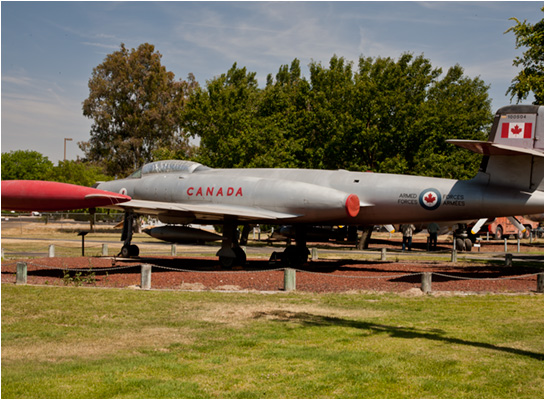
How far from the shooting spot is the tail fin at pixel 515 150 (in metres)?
16.5

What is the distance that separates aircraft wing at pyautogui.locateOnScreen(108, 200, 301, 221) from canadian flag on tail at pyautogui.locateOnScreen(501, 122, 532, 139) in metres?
7.11

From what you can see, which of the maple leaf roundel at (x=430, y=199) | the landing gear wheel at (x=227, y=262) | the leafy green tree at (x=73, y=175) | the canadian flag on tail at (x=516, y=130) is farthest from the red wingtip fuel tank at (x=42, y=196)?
the leafy green tree at (x=73, y=175)

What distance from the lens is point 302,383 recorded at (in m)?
7.04

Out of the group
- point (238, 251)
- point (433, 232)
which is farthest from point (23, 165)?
point (238, 251)

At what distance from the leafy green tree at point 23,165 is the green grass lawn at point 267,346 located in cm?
9053

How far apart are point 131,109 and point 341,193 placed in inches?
2266

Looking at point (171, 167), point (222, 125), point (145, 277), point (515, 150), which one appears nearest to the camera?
point (145, 277)

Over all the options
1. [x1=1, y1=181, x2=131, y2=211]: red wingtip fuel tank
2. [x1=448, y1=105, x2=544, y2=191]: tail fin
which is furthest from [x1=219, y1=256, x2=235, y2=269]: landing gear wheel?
[x1=448, y1=105, x2=544, y2=191]: tail fin

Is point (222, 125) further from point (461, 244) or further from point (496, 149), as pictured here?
point (496, 149)

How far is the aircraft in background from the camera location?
662 inches

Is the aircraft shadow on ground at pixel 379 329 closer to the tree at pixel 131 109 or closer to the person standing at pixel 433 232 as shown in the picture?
the person standing at pixel 433 232

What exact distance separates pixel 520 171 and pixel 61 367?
14236 millimetres

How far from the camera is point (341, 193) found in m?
18.5

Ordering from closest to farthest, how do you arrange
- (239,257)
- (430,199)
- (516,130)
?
(516,130) → (430,199) → (239,257)
